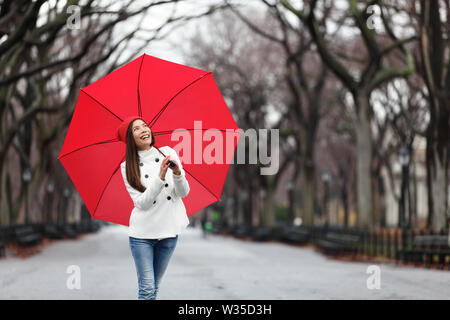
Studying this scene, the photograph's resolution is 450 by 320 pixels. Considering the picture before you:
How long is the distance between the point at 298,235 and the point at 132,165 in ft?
76.5

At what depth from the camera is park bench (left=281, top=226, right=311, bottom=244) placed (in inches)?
1069

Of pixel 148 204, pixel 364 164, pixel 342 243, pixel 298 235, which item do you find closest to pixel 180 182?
pixel 148 204

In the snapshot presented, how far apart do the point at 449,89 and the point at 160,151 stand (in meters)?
13.5

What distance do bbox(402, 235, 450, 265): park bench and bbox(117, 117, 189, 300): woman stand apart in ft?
35.7

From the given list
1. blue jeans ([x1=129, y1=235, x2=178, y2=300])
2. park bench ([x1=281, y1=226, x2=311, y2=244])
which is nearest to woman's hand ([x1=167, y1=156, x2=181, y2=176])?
blue jeans ([x1=129, y1=235, x2=178, y2=300])

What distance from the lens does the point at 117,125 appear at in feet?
18.1

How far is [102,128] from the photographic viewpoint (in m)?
5.52

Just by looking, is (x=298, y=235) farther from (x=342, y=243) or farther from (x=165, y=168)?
(x=165, y=168)

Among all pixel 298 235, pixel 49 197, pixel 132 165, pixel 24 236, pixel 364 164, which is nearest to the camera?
pixel 132 165

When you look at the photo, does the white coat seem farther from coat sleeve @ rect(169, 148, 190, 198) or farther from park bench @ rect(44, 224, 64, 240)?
park bench @ rect(44, 224, 64, 240)

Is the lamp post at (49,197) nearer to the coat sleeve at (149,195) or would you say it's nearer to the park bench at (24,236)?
the park bench at (24,236)

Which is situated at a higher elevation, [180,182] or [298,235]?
[180,182]

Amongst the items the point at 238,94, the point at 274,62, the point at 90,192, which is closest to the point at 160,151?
the point at 90,192

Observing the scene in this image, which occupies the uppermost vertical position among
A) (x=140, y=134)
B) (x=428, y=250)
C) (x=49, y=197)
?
(x=140, y=134)
